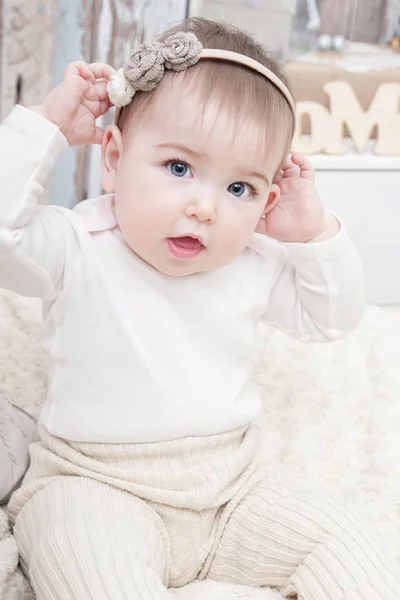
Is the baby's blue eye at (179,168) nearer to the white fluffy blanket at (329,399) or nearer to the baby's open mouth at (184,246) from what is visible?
the baby's open mouth at (184,246)

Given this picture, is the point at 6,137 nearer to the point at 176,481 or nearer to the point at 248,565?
the point at 176,481

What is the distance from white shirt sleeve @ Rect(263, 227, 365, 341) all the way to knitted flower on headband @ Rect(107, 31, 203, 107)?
0.30m

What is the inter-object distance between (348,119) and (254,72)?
1.16 m

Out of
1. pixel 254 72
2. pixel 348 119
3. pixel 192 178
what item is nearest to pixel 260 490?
pixel 192 178

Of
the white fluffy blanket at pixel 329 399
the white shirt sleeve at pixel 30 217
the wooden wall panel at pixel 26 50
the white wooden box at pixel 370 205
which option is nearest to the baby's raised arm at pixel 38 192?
the white shirt sleeve at pixel 30 217

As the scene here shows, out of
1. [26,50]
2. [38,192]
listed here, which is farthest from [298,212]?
[26,50]

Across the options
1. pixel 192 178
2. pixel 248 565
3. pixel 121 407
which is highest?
pixel 192 178

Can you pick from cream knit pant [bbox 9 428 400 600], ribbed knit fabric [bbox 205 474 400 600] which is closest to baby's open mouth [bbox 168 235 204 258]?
cream knit pant [bbox 9 428 400 600]

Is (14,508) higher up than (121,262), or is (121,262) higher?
(121,262)

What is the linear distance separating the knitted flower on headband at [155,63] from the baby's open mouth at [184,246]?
187 mm

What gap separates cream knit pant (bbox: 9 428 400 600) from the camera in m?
0.85

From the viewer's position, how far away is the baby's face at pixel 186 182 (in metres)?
0.89

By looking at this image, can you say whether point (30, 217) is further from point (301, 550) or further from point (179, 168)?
point (301, 550)

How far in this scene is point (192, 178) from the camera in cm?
91
